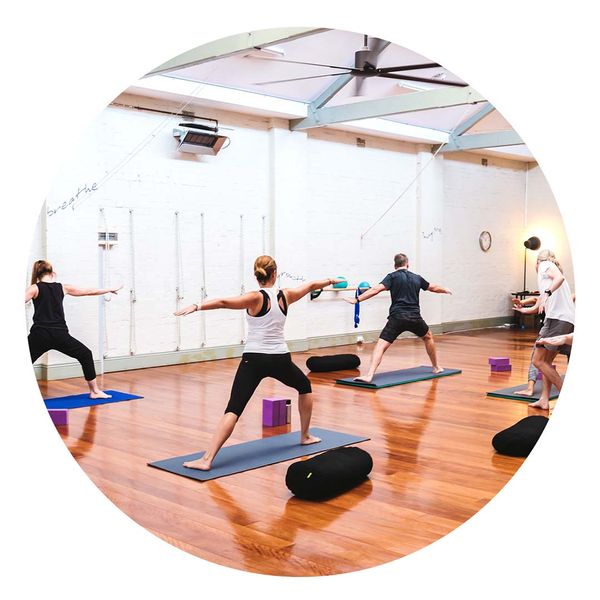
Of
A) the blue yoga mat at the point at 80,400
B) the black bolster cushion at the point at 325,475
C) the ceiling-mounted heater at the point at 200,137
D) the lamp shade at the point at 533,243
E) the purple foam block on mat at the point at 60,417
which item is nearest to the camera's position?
the black bolster cushion at the point at 325,475

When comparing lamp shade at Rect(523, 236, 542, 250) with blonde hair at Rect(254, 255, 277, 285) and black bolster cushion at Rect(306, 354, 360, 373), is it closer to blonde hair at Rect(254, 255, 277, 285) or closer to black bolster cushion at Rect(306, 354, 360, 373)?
black bolster cushion at Rect(306, 354, 360, 373)

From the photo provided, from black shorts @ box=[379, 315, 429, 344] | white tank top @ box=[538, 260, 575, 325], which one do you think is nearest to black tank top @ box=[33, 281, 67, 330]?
black shorts @ box=[379, 315, 429, 344]

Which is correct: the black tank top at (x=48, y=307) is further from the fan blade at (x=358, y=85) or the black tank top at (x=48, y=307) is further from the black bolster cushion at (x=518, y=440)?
the fan blade at (x=358, y=85)

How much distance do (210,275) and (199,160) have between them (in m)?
1.34

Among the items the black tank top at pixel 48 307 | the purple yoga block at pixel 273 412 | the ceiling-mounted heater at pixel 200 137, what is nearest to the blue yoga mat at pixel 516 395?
the purple yoga block at pixel 273 412

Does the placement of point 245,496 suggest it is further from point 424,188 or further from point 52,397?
point 424,188

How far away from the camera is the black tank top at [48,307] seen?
622 centimetres

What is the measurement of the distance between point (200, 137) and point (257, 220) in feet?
4.49

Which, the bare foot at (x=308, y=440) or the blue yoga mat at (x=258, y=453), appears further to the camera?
the bare foot at (x=308, y=440)

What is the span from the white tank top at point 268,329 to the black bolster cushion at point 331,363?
3.48 meters


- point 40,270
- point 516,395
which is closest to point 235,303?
point 40,270

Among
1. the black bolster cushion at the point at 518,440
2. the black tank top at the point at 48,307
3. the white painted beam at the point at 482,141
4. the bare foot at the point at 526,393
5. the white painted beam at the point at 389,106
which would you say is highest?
the white painted beam at the point at 389,106

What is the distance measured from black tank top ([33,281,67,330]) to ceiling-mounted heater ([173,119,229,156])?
274 centimetres

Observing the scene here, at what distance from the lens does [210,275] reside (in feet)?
29.2
